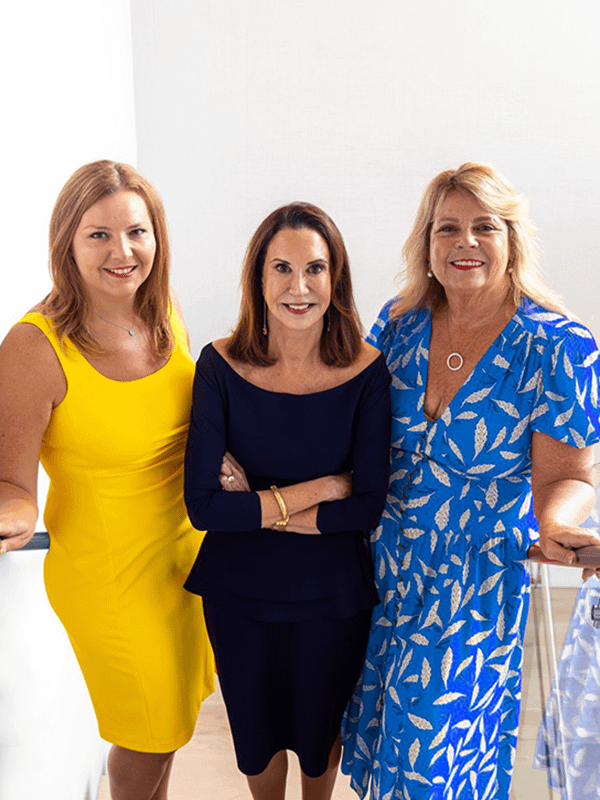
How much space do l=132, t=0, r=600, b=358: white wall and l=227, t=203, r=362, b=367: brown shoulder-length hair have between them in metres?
2.95

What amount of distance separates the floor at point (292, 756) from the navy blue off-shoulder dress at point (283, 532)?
0.40m

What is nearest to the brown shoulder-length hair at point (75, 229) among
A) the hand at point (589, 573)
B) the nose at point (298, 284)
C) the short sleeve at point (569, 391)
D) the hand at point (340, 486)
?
the nose at point (298, 284)

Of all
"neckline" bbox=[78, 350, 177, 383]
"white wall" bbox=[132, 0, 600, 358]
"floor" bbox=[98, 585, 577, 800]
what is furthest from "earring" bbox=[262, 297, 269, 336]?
"white wall" bbox=[132, 0, 600, 358]

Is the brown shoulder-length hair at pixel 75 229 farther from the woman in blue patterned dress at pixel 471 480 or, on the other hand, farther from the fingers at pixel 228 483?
the woman in blue patterned dress at pixel 471 480

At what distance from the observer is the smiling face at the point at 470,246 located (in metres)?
1.82

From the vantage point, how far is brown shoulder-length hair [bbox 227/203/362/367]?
5.96 feet

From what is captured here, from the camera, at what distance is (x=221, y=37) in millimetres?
4570

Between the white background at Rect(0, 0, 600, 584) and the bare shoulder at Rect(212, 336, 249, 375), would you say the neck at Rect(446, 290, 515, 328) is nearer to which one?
the bare shoulder at Rect(212, 336, 249, 375)

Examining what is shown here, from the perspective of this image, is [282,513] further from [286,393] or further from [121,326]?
[121,326]

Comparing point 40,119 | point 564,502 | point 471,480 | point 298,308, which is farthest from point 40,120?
point 564,502

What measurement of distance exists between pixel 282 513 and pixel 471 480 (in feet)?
1.44

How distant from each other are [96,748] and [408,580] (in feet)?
5.08

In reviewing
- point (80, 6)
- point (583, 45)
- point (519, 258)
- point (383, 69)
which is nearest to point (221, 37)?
point (383, 69)

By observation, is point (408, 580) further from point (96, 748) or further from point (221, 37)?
point (221, 37)
